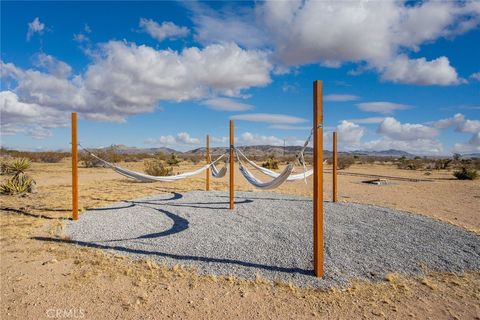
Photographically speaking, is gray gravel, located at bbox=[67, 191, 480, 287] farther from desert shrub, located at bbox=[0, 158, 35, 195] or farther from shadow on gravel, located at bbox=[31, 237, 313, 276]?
desert shrub, located at bbox=[0, 158, 35, 195]

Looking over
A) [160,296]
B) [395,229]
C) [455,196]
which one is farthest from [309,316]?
[455,196]

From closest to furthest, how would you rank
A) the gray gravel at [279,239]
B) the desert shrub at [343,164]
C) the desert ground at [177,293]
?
the desert ground at [177,293], the gray gravel at [279,239], the desert shrub at [343,164]

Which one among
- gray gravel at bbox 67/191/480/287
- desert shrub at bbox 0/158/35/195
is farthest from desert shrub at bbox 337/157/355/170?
desert shrub at bbox 0/158/35/195

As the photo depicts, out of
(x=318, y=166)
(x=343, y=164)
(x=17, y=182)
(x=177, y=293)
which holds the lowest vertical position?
(x=177, y=293)

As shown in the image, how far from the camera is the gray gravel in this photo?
3471 mm

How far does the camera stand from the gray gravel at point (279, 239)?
11.4ft

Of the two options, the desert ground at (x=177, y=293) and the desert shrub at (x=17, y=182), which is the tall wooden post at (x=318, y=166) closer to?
the desert ground at (x=177, y=293)

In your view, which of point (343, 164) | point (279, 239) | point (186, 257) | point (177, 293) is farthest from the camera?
point (343, 164)

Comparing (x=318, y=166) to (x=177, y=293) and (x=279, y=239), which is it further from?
(x=177, y=293)

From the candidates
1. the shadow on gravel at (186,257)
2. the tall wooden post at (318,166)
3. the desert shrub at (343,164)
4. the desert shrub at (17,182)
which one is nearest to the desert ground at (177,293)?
the shadow on gravel at (186,257)

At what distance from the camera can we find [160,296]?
9.11 ft

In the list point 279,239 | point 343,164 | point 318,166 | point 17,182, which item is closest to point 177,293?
point 318,166

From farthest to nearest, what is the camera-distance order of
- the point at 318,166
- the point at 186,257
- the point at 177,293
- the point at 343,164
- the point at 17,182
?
1. the point at 343,164
2. the point at 17,182
3. the point at 186,257
4. the point at 318,166
5. the point at 177,293

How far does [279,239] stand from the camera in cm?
445
